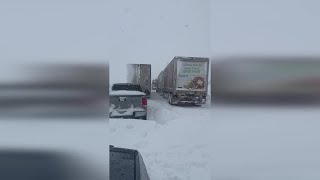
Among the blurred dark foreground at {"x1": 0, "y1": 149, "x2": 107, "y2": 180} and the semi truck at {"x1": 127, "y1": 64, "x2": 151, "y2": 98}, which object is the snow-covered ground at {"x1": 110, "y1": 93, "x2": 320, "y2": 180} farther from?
the semi truck at {"x1": 127, "y1": 64, "x2": 151, "y2": 98}

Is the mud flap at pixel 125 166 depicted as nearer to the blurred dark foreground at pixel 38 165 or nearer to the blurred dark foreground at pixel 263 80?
the blurred dark foreground at pixel 38 165

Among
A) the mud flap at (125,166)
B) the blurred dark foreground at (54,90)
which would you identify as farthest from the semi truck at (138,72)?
the blurred dark foreground at (54,90)

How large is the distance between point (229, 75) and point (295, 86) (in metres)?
0.24

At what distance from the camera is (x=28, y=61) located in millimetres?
1173

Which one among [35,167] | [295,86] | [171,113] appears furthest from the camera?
[171,113]

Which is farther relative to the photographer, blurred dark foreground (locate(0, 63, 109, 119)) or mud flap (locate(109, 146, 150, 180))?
mud flap (locate(109, 146, 150, 180))

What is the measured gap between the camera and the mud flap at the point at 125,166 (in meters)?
1.84

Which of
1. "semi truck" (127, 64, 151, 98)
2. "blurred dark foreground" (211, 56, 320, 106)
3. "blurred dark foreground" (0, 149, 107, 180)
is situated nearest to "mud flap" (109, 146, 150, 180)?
"blurred dark foreground" (0, 149, 107, 180)

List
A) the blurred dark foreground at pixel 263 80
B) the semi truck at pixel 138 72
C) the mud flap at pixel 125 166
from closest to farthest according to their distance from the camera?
1. the blurred dark foreground at pixel 263 80
2. the mud flap at pixel 125 166
3. the semi truck at pixel 138 72

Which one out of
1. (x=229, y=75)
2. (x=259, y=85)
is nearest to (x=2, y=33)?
(x=229, y=75)

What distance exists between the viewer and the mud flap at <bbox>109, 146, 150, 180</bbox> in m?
1.84

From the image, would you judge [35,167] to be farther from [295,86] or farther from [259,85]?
[295,86]

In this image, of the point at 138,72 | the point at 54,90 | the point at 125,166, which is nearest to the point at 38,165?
the point at 54,90

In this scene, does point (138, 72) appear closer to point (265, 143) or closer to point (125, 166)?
point (125, 166)
